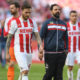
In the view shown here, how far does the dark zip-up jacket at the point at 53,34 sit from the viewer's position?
9961 millimetres

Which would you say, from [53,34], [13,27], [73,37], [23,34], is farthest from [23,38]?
[73,37]

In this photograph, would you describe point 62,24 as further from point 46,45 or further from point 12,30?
point 12,30

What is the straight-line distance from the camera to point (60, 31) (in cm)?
1002

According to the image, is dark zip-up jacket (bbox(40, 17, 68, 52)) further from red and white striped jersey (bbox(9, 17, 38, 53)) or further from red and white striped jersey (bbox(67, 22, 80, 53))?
red and white striped jersey (bbox(67, 22, 80, 53))

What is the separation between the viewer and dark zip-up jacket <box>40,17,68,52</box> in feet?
32.7

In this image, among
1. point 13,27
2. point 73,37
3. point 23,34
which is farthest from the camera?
point 73,37

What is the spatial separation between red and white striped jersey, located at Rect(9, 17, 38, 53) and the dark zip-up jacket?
14.0 inches

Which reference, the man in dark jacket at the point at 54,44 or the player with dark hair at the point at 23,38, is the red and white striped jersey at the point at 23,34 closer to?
the player with dark hair at the point at 23,38

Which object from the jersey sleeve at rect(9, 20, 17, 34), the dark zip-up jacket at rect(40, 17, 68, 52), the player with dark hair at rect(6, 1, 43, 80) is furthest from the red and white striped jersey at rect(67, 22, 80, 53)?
the jersey sleeve at rect(9, 20, 17, 34)

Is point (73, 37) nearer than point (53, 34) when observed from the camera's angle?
No

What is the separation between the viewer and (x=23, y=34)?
992cm

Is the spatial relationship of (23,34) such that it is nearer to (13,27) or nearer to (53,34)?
(13,27)

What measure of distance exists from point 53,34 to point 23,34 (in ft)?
2.45

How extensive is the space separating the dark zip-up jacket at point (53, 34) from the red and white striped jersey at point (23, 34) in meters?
0.35
